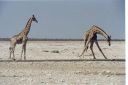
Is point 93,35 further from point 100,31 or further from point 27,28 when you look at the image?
point 27,28

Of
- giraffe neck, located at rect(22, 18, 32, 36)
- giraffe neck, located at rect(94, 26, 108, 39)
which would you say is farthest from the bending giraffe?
giraffe neck, located at rect(22, 18, 32, 36)

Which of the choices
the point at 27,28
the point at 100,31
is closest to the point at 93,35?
the point at 100,31

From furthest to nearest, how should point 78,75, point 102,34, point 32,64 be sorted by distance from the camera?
point 102,34 < point 32,64 < point 78,75

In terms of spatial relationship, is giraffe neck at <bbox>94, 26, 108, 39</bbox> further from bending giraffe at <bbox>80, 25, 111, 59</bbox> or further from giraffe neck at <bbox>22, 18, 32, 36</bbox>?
giraffe neck at <bbox>22, 18, 32, 36</bbox>

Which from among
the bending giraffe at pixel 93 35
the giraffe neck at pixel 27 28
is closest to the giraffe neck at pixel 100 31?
the bending giraffe at pixel 93 35

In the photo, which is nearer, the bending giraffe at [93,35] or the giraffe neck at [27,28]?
→ the giraffe neck at [27,28]

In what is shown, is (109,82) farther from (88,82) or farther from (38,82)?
(38,82)

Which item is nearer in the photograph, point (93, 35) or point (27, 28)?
A: point (27, 28)

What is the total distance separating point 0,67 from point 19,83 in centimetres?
307

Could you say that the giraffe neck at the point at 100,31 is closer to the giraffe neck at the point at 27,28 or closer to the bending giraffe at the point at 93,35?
the bending giraffe at the point at 93,35

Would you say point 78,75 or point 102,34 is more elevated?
point 102,34

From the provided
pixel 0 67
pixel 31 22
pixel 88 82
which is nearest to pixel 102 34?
pixel 31 22

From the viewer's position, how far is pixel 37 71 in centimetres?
925

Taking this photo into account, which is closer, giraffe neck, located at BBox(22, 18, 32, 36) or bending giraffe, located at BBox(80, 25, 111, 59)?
giraffe neck, located at BBox(22, 18, 32, 36)
